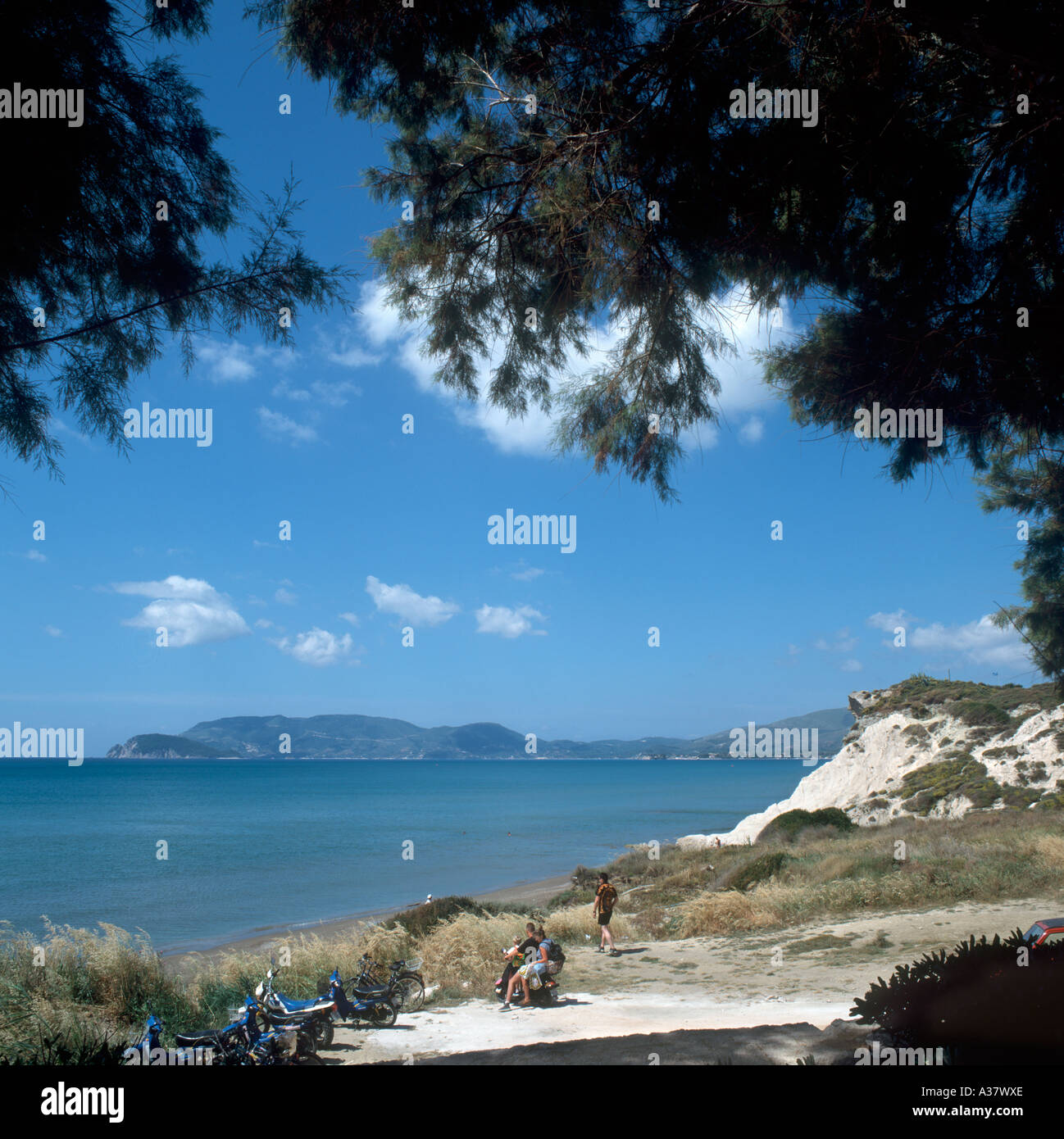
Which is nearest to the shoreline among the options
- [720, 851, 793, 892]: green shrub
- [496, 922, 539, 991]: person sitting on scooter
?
[496, 922, 539, 991]: person sitting on scooter

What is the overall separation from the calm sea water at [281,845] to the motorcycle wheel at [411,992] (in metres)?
15.0

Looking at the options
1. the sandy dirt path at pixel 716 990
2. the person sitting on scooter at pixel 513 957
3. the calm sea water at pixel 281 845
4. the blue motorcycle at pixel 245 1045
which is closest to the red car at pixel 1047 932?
the sandy dirt path at pixel 716 990

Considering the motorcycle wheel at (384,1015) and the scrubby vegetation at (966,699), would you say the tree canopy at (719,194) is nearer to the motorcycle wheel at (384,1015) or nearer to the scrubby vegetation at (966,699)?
the motorcycle wheel at (384,1015)

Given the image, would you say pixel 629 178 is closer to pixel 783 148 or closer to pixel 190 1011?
pixel 783 148

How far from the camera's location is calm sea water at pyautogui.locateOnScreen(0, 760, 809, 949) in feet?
86.9

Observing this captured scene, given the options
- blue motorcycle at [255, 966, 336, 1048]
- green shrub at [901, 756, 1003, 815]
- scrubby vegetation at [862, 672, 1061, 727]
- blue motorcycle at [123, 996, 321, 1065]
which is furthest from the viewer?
scrubby vegetation at [862, 672, 1061, 727]

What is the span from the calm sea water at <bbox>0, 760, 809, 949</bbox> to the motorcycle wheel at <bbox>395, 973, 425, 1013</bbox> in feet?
49.1

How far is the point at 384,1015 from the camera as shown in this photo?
25.3 feet

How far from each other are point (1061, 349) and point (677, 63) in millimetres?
3257

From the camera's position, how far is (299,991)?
30.4 feet

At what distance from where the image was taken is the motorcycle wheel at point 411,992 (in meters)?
8.54

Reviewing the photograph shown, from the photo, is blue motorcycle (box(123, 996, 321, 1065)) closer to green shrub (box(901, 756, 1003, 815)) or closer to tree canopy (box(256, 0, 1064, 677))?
tree canopy (box(256, 0, 1064, 677))

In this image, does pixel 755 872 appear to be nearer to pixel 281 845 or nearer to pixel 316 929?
pixel 316 929
